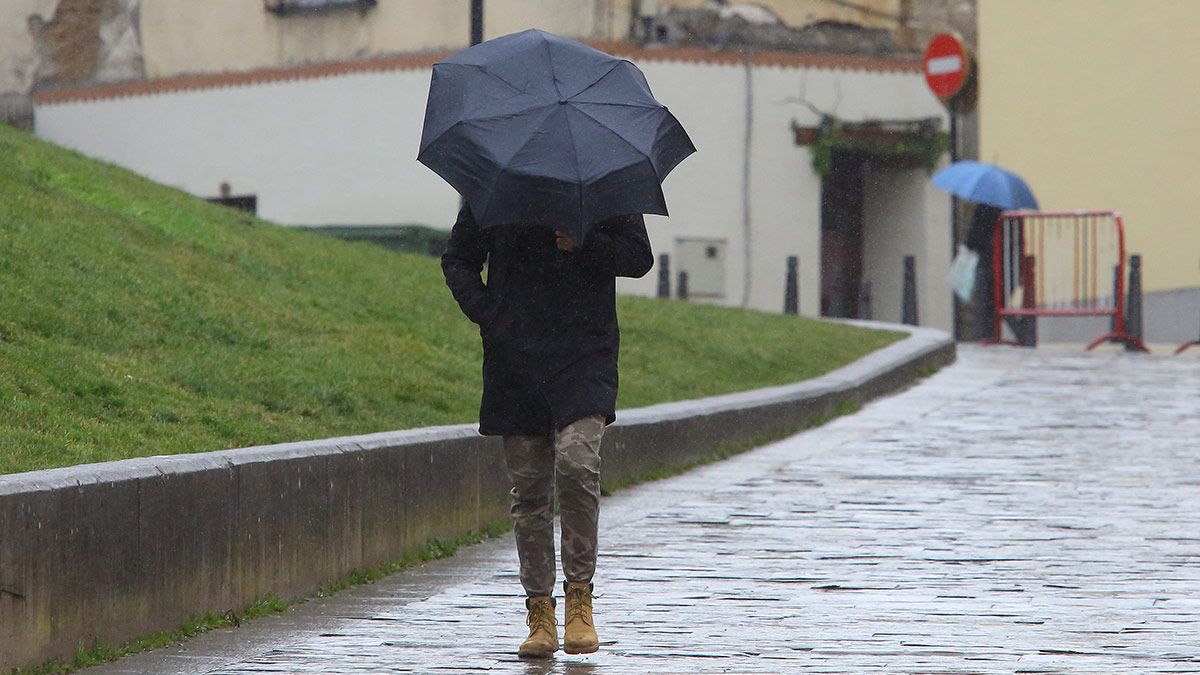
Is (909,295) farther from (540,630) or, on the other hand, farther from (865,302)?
(540,630)

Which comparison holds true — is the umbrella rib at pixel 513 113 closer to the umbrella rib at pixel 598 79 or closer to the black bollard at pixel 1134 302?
the umbrella rib at pixel 598 79

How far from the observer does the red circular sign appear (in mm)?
26969

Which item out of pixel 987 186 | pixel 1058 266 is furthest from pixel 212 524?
pixel 1058 266

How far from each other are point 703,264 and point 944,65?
4.07 m

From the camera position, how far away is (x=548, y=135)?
Answer: 618 centimetres

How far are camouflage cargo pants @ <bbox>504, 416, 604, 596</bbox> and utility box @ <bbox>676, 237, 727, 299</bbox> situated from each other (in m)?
21.4

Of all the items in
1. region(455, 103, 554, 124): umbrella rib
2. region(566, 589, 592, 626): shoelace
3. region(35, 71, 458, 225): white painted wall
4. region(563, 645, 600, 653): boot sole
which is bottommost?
region(563, 645, 600, 653): boot sole

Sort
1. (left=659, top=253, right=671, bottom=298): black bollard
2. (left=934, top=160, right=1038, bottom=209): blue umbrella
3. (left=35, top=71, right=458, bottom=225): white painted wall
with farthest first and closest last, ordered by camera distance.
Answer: (left=35, top=71, right=458, bottom=225): white painted wall < (left=659, top=253, right=671, bottom=298): black bollard < (left=934, top=160, right=1038, bottom=209): blue umbrella

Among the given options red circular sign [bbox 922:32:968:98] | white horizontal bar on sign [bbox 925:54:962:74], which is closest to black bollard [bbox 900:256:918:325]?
red circular sign [bbox 922:32:968:98]

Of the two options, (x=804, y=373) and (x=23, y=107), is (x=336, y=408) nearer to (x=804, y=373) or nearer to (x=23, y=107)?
(x=804, y=373)

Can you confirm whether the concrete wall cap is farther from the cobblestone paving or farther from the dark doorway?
the dark doorway

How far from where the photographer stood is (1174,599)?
7312 mm

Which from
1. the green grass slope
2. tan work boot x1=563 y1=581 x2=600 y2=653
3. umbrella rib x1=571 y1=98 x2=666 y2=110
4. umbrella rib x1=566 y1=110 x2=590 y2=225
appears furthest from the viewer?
the green grass slope

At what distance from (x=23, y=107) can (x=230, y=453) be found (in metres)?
25.9
